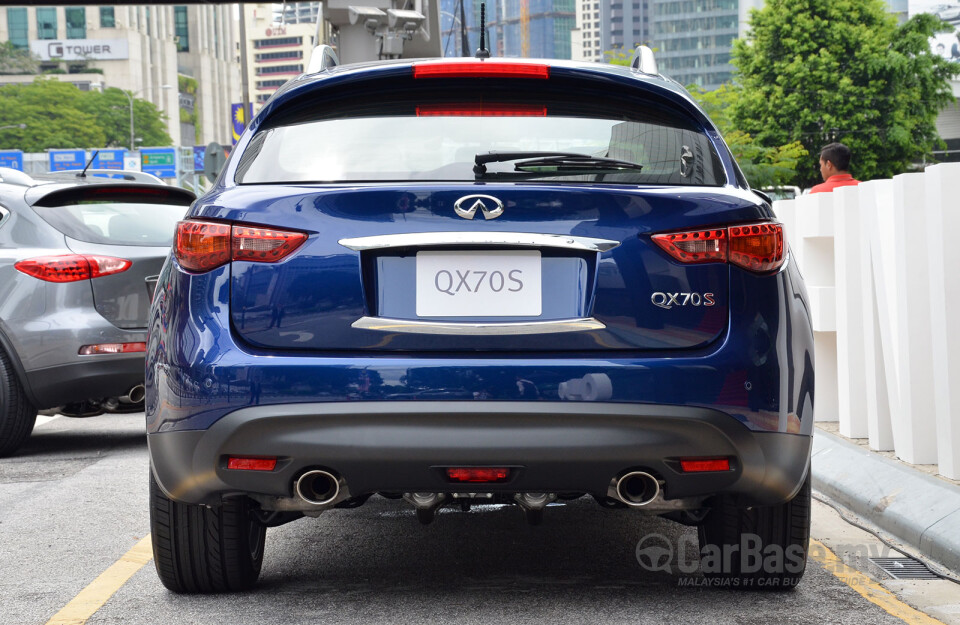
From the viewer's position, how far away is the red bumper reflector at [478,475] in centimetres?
346

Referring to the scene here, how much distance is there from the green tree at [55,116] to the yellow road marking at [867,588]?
110293 millimetres

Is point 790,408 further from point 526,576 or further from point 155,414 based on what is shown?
point 155,414

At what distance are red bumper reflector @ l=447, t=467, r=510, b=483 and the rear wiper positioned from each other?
2.59 feet

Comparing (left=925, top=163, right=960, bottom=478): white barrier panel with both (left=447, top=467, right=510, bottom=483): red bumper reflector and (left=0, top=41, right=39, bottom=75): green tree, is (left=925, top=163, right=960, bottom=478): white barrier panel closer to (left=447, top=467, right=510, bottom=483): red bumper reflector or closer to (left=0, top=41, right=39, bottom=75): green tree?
(left=447, top=467, right=510, bottom=483): red bumper reflector

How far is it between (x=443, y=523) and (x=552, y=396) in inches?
84.7

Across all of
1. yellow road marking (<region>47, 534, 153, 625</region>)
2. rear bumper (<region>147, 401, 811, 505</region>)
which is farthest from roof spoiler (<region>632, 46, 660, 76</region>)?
yellow road marking (<region>47, 534, 153, 625</region>)

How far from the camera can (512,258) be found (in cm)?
337

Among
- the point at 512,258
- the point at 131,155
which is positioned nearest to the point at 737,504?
the point at 512,258

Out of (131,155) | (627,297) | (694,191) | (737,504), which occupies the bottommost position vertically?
(737,504)

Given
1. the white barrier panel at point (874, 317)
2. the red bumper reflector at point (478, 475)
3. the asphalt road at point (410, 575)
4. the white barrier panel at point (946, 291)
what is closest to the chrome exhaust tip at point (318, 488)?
the red bumper reflector at point (478, 475)

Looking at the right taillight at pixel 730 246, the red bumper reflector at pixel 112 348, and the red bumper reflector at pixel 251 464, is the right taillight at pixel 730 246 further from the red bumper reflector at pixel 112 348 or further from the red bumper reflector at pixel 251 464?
the red bumper reflector at pixel 112 348

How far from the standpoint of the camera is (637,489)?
359 cm

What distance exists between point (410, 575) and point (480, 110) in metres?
1.63

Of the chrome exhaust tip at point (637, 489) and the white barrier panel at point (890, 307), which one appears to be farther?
the white barrier panel at point (890, 307)
